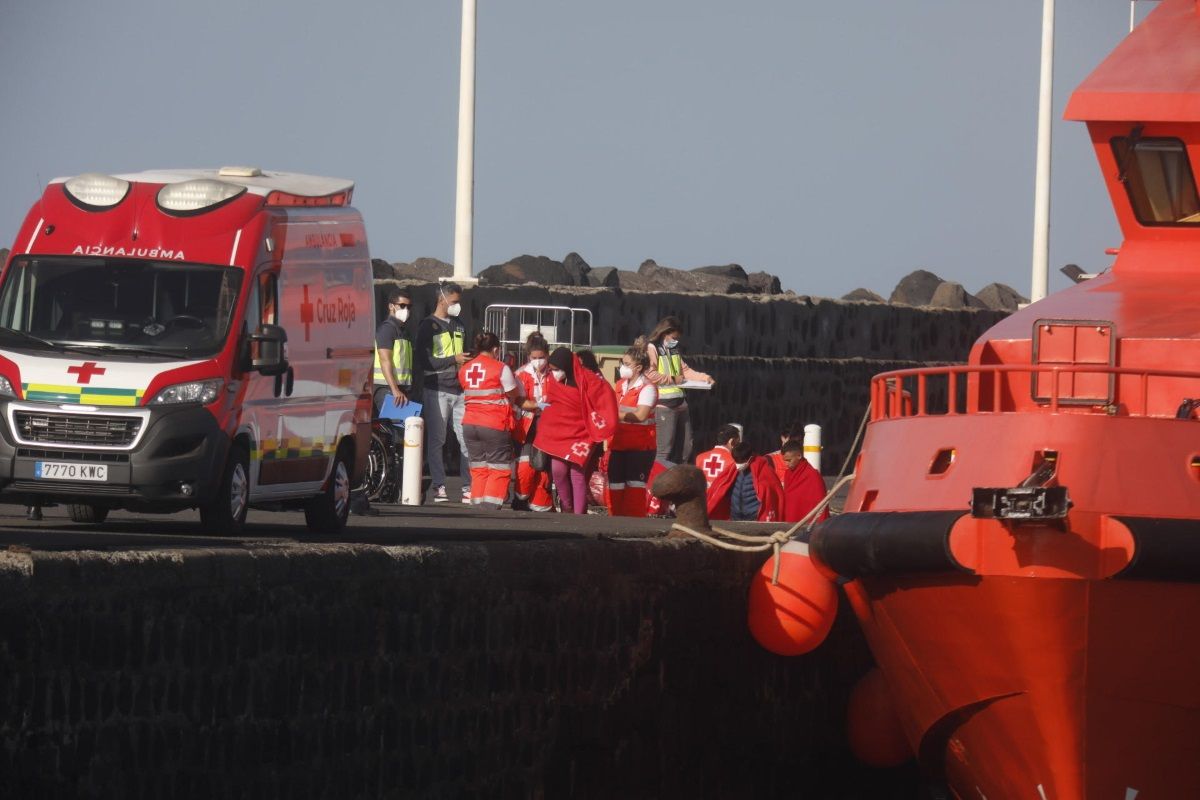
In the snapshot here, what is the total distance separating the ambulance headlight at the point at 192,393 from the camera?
587 inches

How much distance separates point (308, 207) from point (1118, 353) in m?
6.45

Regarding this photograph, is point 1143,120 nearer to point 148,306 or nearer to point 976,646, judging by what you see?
point 976,646

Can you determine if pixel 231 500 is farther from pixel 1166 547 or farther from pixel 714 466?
pixel 1166 547

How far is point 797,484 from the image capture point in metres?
20.7

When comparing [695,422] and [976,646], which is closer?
[976,646]

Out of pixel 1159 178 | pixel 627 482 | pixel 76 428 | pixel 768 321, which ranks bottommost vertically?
pixel 627 482

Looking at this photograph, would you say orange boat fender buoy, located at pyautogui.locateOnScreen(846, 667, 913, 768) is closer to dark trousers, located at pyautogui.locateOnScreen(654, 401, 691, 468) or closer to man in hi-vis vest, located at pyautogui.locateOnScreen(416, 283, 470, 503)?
man in hi-vis vest, located at pyautogui.locateOnScreen(416, 283, 470, 503)

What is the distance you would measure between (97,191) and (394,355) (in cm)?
784

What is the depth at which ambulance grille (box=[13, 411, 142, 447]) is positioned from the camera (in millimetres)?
14758

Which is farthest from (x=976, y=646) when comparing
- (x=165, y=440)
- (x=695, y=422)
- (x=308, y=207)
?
(x=695, y=422)

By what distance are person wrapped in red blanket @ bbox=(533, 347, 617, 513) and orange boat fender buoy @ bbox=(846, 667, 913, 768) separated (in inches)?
222

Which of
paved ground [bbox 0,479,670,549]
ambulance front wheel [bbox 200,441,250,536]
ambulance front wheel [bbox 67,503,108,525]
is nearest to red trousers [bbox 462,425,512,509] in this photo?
paved ground [bbox 0,479,670,549]

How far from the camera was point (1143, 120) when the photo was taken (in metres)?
13.8

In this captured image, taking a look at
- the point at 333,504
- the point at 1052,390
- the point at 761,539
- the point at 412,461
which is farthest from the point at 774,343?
the point at 1052,390
